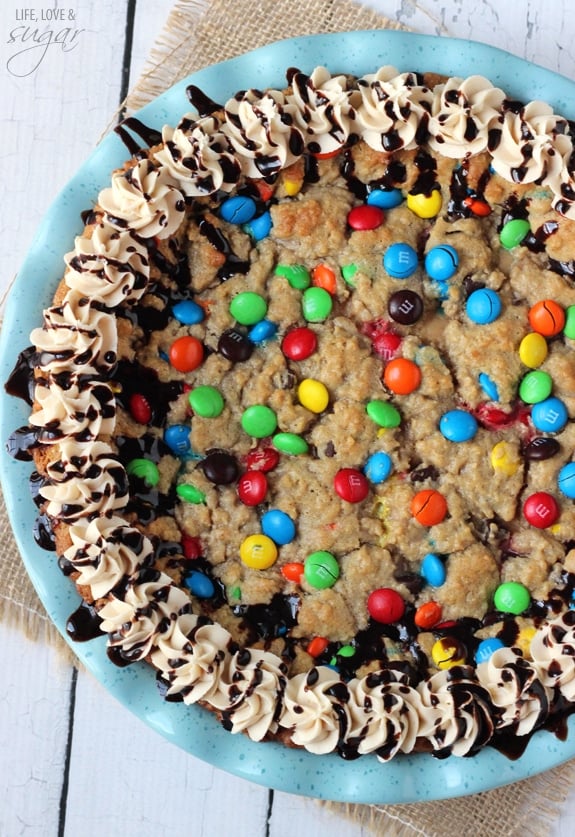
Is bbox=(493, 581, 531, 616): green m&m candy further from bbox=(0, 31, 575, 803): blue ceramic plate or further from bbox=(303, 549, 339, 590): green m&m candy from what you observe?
bbox=(303, 549, 339, 590): green m&m candy

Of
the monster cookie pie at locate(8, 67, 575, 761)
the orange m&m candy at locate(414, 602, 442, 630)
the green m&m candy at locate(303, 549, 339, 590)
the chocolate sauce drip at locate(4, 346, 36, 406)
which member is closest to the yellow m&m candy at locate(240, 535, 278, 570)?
the monster cookie pie at locate(8, 67, 575, 761)

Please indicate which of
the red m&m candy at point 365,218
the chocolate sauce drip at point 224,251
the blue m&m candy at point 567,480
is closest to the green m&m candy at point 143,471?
the chocolate sauce drip at point 224,251

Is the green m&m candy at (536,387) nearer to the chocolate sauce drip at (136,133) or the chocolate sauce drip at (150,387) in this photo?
the chocolate sauce drip at (150,387)

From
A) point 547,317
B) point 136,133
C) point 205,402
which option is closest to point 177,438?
point 205,402

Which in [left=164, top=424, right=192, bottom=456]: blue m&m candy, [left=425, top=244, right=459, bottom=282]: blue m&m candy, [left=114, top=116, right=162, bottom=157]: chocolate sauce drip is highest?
[left=114, top=116, right=162, bottom=157]: chocolate sauce drip

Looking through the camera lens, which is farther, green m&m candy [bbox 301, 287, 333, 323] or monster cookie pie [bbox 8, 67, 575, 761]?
green m&m candy [bbox 301, 287, 333, 323]

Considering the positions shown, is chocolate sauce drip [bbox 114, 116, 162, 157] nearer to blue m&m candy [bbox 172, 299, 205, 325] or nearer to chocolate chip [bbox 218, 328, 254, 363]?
blue m&m candy [bbox 172, 299, 205, 325]

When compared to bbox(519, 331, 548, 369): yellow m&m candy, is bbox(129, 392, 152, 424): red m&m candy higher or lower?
lower

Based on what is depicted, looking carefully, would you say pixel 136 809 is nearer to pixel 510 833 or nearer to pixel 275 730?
pixel 275 730
